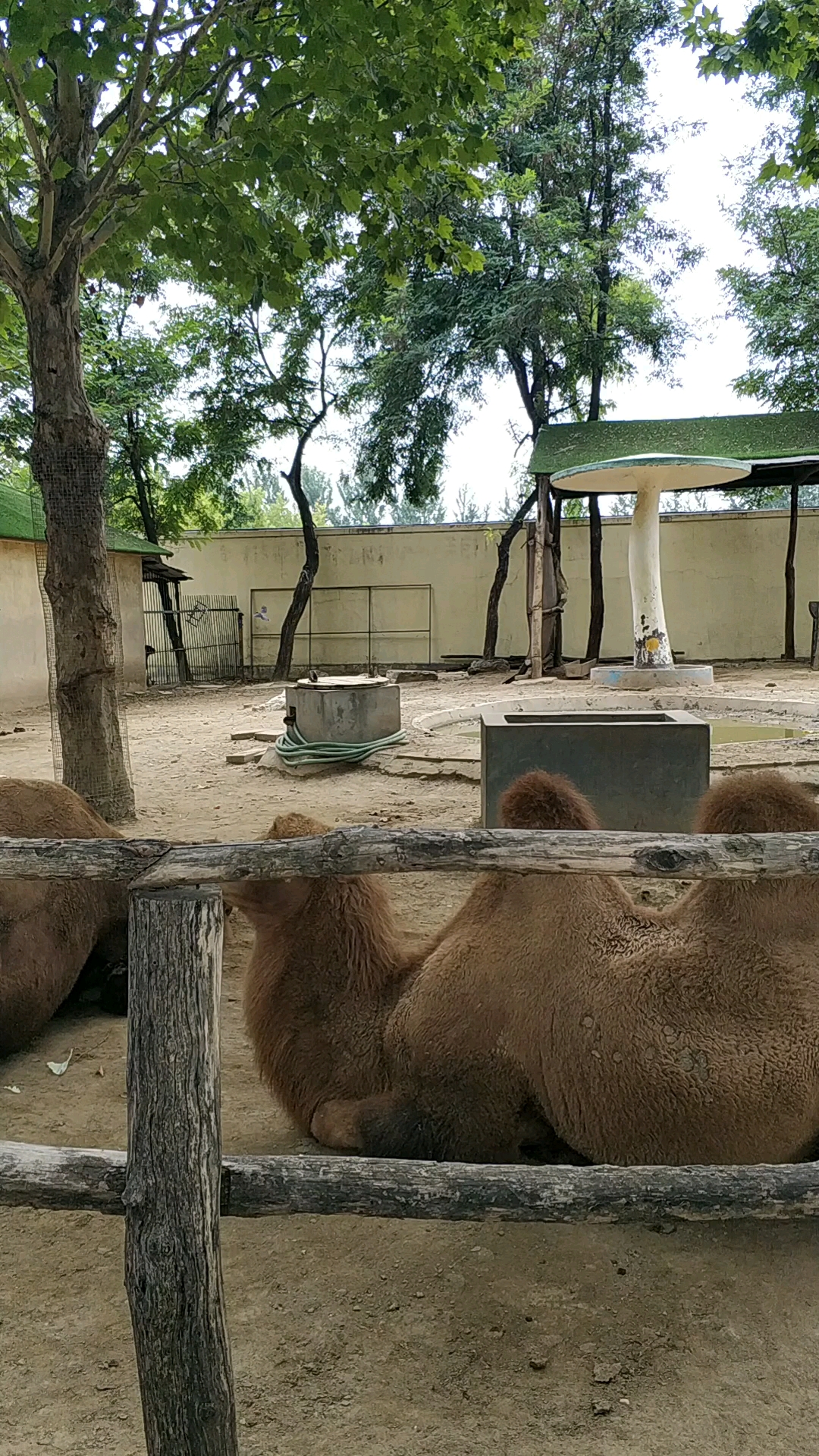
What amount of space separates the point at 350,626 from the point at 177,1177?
2260 centimetres

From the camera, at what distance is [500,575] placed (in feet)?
67.3

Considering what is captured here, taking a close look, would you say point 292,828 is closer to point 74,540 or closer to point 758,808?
A: point 758,808

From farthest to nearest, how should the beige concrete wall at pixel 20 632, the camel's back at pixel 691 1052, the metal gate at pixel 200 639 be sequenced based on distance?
the metal gate at pixel 200 639 → the beige concrete wall at pixel 20 632 → the camel's back at pixel 691 1052

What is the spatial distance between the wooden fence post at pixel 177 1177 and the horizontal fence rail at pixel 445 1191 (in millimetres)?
91

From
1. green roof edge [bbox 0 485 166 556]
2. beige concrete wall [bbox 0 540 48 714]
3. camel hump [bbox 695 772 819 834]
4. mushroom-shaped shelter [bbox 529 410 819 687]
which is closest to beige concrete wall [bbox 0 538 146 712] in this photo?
beige concrete wall [bbox 0 540 48 714]

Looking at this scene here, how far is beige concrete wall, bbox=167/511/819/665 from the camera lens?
21750 millimetres

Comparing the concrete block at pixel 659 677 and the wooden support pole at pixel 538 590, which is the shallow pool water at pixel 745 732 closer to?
the concrete block at pixel 659 677

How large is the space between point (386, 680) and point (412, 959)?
6.54 metres

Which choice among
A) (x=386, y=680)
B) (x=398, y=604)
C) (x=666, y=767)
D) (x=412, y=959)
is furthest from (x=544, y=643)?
(x=412, y=959)

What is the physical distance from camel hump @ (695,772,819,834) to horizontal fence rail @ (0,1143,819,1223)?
0.76m

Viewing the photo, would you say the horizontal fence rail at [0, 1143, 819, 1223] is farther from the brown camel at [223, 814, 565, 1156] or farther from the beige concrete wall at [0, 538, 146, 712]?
the beige concrete wall at [0, 538, 146, 712]

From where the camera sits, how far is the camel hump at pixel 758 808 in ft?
7.48

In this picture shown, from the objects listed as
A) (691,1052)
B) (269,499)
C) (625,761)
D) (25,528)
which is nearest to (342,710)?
(625,761)

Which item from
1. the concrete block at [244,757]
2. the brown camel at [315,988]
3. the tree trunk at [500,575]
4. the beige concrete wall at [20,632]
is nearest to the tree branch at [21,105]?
the brown camel at [315,988]
